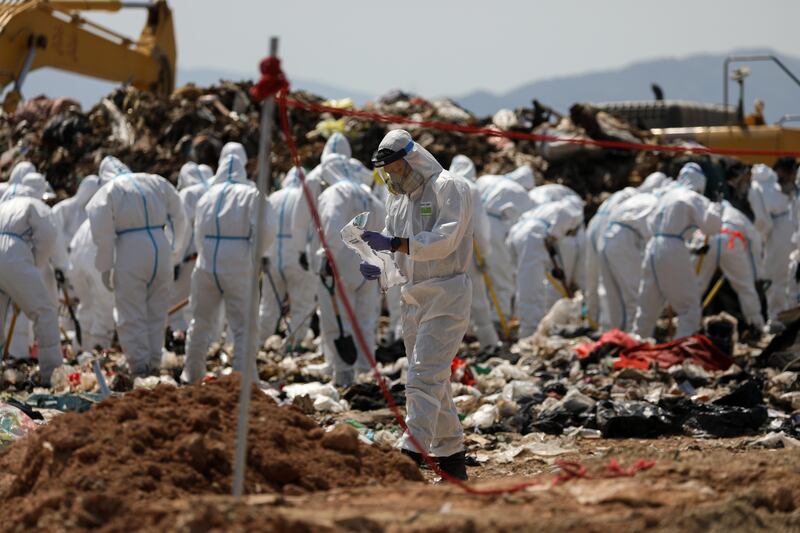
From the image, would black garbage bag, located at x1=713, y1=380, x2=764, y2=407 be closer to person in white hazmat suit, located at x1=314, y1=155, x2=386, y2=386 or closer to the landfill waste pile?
person in white hazmat suit, located at x1=314, y1=155, x2=386, y2=386

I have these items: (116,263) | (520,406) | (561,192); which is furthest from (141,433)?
(561,192)

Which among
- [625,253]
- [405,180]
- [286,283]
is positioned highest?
[405,180]

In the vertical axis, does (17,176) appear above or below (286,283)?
above

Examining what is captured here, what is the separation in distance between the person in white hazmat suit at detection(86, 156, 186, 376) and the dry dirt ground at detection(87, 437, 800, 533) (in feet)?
22.8

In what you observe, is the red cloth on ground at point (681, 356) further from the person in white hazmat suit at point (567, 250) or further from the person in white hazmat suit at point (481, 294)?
the person in white hazmat suit at point (567, 250)

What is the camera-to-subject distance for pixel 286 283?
52.0 feet

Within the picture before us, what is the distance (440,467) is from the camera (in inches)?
322

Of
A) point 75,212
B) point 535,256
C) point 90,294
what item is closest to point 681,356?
point 535,256

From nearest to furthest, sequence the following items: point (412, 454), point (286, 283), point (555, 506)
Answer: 1. point (555, 506)
2. point (412, 454)
3. point (286, 283)

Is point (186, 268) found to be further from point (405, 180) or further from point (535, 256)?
point (405, 180)

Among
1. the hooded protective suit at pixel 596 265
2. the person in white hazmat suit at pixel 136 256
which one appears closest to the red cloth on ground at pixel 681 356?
the hooded protective suit at pixel 596 265

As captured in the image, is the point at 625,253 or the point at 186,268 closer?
the point at 625,253

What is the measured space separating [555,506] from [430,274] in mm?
2833

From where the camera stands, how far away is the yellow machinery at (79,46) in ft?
68.0
